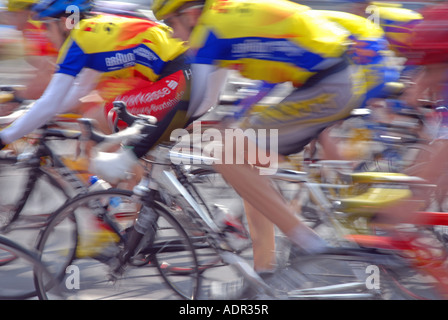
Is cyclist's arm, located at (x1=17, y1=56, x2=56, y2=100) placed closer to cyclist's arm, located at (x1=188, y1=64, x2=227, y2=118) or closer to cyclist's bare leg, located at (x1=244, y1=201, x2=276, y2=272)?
cyclist's arm, located at (x1=188, y1=64, x2=227, y2=118)

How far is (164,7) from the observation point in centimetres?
337

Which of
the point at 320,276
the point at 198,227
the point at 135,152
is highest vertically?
the point at 135,152

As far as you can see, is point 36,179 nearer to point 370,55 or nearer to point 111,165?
point 111,165

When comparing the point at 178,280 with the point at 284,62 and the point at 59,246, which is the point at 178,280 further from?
the point at 284,62

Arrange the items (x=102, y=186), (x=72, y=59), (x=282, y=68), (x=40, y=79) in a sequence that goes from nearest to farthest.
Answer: (x=282, y=68) → (x=102, y=186) → (x=72, y=59) → (x=40, y=79)

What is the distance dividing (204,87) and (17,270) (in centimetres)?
158

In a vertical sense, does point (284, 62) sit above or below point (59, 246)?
above

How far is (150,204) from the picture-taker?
342cm

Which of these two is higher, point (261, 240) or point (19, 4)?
point (19, 4)

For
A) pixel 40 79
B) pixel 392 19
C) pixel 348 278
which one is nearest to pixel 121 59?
pixel 40 79

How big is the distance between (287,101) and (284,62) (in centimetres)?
20

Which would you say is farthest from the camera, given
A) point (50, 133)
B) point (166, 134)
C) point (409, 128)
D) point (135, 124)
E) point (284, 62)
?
point (409, 128)

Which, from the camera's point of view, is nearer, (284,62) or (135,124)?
(284,62)

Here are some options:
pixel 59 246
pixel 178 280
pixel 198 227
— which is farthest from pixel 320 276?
pixel 59 246
